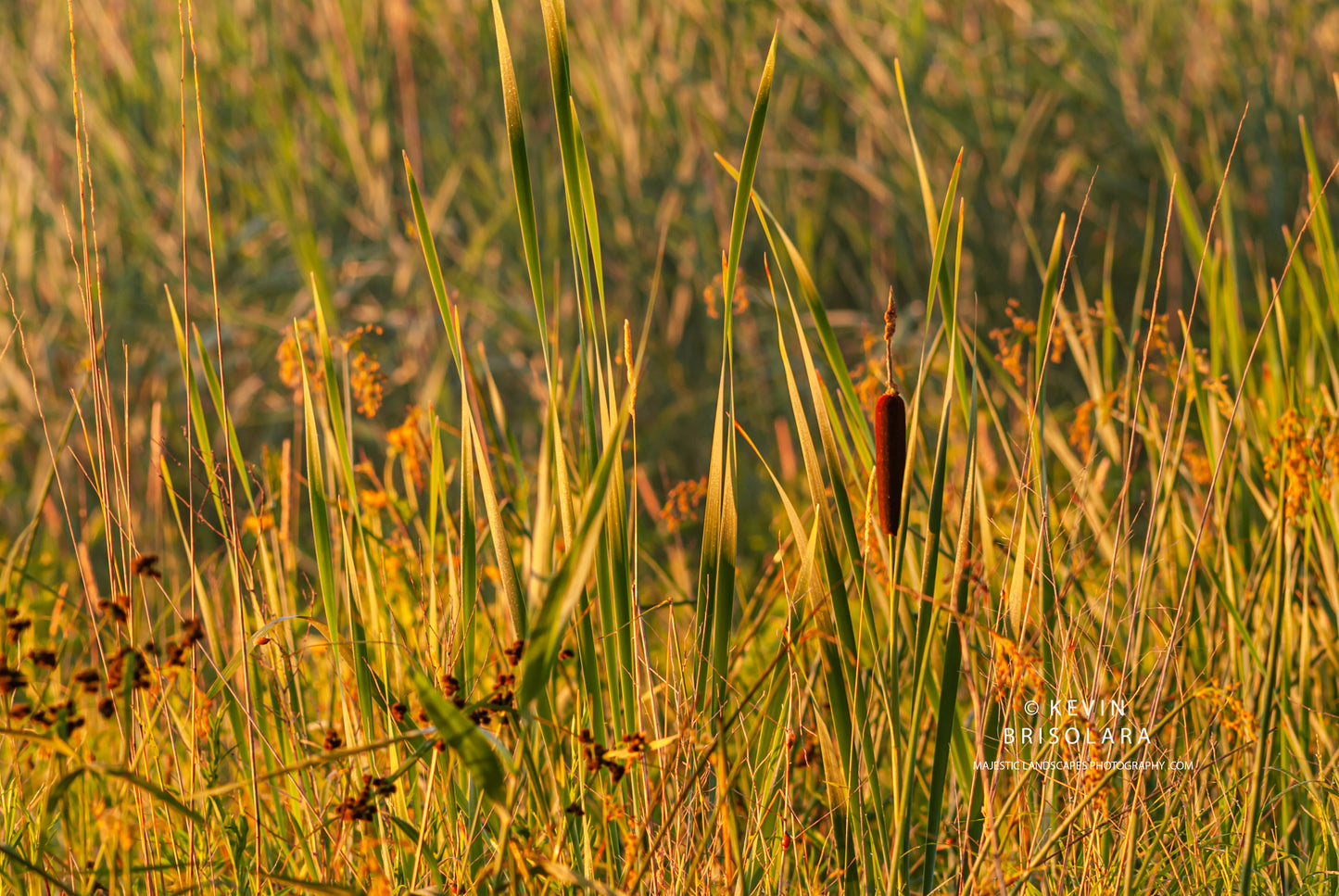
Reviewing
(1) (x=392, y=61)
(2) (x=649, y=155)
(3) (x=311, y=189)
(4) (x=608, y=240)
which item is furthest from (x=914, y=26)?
(3) (x=311, y=189)

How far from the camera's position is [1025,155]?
12.6 feet

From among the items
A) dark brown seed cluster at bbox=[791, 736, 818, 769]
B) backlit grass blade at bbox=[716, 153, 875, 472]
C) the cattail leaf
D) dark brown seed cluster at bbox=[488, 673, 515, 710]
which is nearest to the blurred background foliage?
dark brown seed cluster at bbox=[791, 736, 818, 769]

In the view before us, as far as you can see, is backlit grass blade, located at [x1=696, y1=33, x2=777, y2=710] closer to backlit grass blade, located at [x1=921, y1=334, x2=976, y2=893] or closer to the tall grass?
the tall grass

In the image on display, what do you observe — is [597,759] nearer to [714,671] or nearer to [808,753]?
[714,671]

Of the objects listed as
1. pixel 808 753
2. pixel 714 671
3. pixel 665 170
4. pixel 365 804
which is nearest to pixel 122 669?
pixel 365 804

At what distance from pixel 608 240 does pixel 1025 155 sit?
157 centimetres

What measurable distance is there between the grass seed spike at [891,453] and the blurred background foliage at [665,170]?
2526mm

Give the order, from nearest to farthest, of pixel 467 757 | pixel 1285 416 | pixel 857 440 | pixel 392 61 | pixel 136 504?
pixel 467 757
pixel 857 440
pixel 1285 416
pixel 136 504
pixel 392 61

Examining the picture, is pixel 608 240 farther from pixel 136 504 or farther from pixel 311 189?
pixel 136 504

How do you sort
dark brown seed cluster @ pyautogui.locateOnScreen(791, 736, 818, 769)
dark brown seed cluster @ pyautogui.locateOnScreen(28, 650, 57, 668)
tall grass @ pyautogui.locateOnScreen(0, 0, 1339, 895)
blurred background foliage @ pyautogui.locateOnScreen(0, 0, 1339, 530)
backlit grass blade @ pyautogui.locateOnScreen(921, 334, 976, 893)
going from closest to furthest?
dark brown seed cluster @ pyautogui.locateOnScreen(28, 650, 57, 668) < tall grass @ pyautogui.locateOnScreen(0, 0, 1339, 895) < backlit grass blade @ pyautogui.locateOnScreen(921, 334, 976, 893) < dark brown seed cluster @ pyautogui.locateOnScreen(791, 736, 818, 769) < blurred background foliage @ pyautogui.locateOnScreen(0, 0, 1339, 530)

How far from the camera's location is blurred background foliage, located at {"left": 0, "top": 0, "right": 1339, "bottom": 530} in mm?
3674

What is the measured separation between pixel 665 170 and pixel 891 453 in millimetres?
3006

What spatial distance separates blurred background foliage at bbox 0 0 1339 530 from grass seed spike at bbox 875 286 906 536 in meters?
2.53

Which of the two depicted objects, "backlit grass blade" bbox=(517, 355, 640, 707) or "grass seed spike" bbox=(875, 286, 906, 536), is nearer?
"backlit grass blade" bbox=(517, 355, 640, 707)
